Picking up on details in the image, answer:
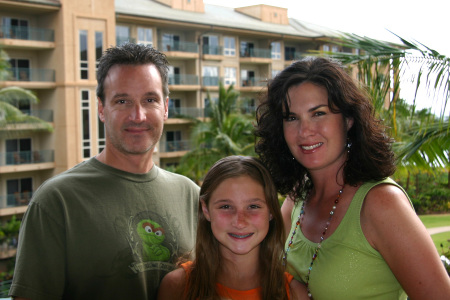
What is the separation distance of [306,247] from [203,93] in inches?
1271

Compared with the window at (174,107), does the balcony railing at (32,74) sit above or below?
above

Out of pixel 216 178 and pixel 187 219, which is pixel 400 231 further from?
pixel 187 219

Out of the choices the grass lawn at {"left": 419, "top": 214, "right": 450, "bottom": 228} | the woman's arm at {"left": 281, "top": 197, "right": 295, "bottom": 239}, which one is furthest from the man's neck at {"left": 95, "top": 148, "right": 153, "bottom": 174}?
the grass lawn at {"left": 419, "top": 214, "right": 450, "bottom": 228}

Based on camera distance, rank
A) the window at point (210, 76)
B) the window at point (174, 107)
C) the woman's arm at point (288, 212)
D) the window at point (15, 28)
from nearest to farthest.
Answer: the woman's arm at point (288, 212) < the window at point (15, 28) < the window at point (174, 107) < the window at point (210, 76)

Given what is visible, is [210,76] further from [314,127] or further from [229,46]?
[314,127]

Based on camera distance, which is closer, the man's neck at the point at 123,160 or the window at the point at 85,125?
the man's neck at the point at 123,160

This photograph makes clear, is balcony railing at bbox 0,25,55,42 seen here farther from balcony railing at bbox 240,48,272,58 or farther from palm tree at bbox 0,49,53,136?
balcony railing at bbox 240,48,272,58

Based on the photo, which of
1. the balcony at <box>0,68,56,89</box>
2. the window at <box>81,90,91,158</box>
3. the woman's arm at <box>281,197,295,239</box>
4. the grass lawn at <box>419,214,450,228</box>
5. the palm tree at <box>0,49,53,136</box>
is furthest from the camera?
the window at <box>81,90,91,158</box>

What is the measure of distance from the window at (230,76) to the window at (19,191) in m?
16.1

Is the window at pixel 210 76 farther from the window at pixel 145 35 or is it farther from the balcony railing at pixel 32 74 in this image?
the balcony railing at pixel 32 74

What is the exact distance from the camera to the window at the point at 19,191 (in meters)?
25.9

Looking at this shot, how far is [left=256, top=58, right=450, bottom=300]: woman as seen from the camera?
8.60 feet

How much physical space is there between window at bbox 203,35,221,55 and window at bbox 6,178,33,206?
1486 cm

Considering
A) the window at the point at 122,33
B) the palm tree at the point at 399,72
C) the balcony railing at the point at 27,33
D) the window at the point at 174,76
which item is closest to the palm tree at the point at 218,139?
the window at the point at 174,76
